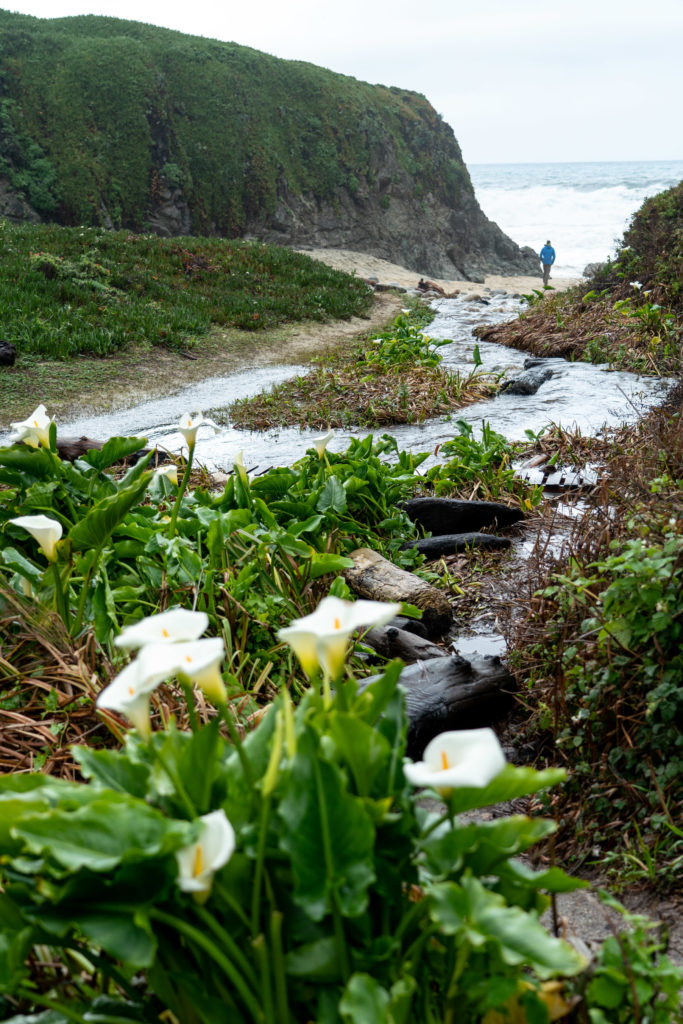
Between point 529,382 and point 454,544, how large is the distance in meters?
4.63

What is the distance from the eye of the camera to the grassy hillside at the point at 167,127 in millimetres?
28141

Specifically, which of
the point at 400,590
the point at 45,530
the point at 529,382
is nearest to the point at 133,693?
the point at 45,530

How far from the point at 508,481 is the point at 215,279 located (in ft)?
41.7

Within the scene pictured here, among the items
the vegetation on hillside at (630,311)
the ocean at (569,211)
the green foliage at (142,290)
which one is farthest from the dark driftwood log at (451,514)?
the ocean at (569,211)

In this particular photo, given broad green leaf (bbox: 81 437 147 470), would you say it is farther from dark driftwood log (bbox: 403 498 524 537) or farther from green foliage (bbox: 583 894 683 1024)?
green foliage (bbox: 583 894 683 1024)

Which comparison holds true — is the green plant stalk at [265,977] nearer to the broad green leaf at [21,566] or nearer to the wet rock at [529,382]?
the broad green leaf at [21,566]

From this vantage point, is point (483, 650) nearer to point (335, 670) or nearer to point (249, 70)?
point (335, 670)

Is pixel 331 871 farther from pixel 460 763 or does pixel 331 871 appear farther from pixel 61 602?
pixel 61 602

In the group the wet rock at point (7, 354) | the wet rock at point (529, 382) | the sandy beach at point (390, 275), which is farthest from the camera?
the sandy beach at point (390, 275)

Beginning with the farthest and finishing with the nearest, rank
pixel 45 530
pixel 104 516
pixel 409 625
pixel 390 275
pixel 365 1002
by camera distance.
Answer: pixel 390 275 < pixel 409 625 < pixel 104 516 < pixel 45 530 < pixel 365 1002

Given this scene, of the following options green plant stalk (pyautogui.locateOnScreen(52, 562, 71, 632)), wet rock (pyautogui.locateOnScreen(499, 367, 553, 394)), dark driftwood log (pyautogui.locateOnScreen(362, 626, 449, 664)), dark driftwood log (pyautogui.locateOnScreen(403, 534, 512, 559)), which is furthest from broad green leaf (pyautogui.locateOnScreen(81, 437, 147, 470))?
wet rock (pyautogui.locateOnScreen(499, 367, 553, 394))

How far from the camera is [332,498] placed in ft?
13.5

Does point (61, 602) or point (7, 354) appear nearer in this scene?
point (61, 602)

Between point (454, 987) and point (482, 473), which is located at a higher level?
point (454, 987)
